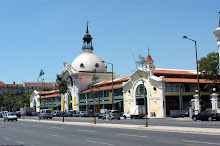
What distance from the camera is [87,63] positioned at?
98188mm

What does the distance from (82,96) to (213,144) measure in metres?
77.2

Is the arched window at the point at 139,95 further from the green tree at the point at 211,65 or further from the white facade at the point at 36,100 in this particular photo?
the white facade at the point at 36,100

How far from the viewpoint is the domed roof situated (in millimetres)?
97562

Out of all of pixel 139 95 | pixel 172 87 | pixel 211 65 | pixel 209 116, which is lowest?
pixel 209 116

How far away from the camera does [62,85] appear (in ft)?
277

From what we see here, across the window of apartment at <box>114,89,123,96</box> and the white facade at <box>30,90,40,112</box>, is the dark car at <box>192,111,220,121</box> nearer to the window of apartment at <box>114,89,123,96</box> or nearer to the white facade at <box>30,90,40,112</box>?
the window of apartment at <box>114,89,123,96</box>

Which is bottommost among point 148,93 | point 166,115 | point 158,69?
point 166,115

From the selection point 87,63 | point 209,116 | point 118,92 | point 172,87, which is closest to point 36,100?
point 87,63

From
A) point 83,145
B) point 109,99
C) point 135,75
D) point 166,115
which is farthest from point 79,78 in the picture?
point 83,145

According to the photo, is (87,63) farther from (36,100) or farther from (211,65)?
(211,65)

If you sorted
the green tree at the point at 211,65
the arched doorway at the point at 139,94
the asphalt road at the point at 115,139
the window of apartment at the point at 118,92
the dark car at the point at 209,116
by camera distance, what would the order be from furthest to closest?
1. the window of apartment at the point at 118,92
2. the arched doorway at the point at 139,94
3. the green tree at the point at 211,65
4. the dark car at the point at 209,116
5. the asphalt road at the point at 115,139

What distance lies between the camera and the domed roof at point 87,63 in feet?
320

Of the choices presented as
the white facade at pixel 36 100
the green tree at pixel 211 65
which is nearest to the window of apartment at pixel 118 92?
the green tree at pixel 211 65

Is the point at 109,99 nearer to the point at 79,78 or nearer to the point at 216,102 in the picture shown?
the point at 79,78
